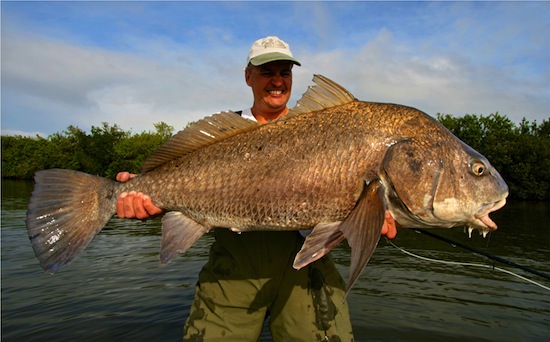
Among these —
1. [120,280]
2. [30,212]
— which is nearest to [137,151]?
[120,280]

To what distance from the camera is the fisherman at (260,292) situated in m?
3.72

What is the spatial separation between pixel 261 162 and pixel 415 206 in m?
1.23

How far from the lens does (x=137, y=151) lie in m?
75.8

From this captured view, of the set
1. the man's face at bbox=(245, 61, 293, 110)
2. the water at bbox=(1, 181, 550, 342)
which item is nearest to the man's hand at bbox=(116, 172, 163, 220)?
the man's face at bbox=(245, 61, 293, 110)

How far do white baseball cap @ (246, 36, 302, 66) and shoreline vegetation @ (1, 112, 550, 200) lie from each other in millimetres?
37555

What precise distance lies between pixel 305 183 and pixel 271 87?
1.38 meters

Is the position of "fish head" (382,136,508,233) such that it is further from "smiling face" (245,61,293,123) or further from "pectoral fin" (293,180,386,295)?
"smiling face" (245,61,293,123)

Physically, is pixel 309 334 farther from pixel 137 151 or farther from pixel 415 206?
pixel 137 151

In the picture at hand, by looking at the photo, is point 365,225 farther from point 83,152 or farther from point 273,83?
point 83,152

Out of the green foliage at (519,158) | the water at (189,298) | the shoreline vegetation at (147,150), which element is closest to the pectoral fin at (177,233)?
the water at (189,298)

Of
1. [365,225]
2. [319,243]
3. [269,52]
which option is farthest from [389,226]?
[269,52]

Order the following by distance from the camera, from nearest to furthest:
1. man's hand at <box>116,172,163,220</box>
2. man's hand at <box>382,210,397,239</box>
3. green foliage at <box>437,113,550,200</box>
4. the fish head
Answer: the fish head
man's hand at <box>382,210,397,239</box>
man's hand at <box>116,172,163,220</box>
green foliage at <box>437,113,550,200</box>

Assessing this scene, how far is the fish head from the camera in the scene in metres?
3.12

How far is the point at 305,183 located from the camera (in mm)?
3250
